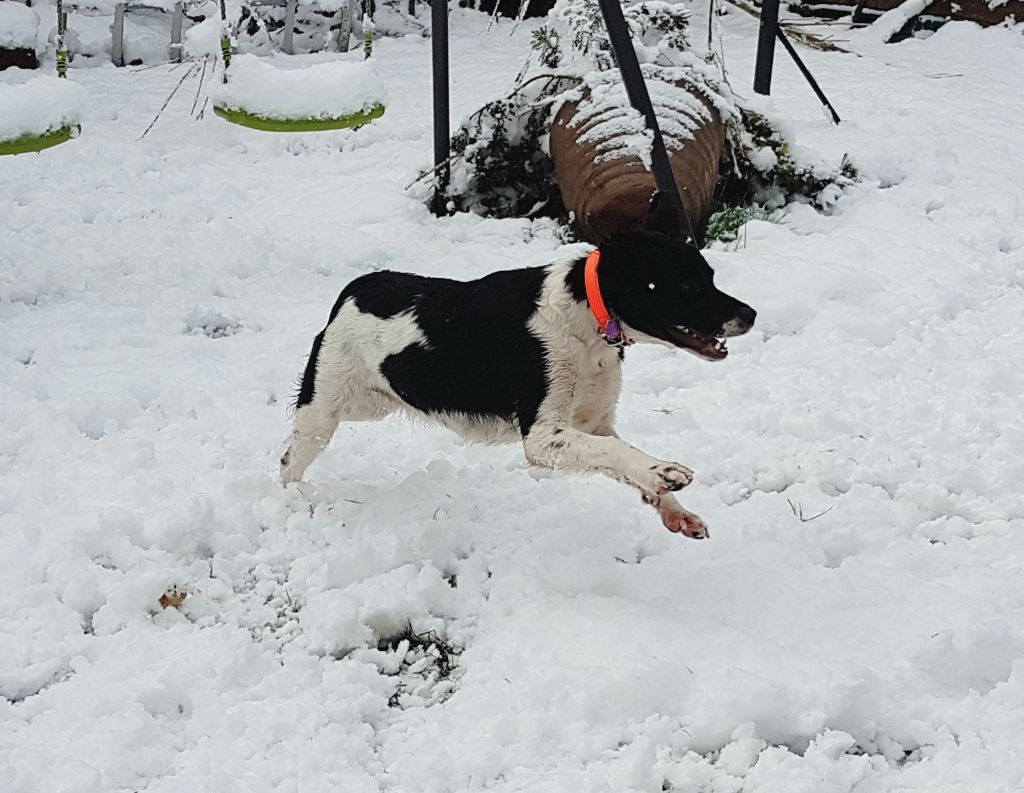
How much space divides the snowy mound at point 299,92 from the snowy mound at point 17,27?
18.4ft

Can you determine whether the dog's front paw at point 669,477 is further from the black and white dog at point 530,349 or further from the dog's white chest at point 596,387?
the dog's white chest at point 596,387

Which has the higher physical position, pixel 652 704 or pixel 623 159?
pixel 623 159

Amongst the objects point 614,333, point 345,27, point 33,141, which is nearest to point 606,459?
point 614,333

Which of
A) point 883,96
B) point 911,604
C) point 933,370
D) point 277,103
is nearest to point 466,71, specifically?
point 883,96

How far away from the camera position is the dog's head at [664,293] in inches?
119

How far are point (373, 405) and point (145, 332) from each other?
1909mm

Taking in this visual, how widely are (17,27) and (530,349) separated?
816 cm

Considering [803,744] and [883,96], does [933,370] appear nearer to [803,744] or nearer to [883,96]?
[803,744]

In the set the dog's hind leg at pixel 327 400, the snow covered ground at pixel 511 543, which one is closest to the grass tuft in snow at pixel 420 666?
the snow covered ground at pixel 511 543

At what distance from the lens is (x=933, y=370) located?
427cm

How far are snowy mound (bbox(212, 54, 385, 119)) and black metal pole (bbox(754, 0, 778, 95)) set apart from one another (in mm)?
3456

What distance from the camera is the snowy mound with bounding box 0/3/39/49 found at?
364 inches

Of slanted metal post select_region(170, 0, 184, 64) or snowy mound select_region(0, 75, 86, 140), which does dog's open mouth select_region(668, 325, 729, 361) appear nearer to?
snowy mound select_region(0, 75, 86, 140)

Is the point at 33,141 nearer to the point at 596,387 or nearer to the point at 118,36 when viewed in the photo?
the point at 596,387
